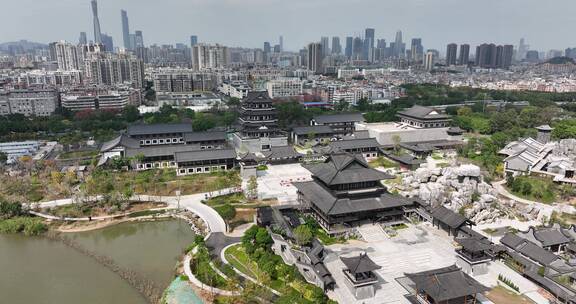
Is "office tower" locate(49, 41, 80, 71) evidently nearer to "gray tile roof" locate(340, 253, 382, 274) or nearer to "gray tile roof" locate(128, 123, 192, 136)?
"gray tile roof" locate(128, 123, 192, 136)

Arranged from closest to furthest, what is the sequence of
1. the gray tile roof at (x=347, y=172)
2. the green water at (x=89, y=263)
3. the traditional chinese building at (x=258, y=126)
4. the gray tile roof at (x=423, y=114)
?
1. the green water at (x=89, y=263)
2. the gray tile roof at (x=347, y=172)
3. the traditional chinese building at (x=258, y=126)
4. the gray tile roof at (x=423, y=114)

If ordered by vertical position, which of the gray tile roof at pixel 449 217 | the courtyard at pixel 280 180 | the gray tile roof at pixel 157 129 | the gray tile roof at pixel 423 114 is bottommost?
the courtyard at pixel 280 180

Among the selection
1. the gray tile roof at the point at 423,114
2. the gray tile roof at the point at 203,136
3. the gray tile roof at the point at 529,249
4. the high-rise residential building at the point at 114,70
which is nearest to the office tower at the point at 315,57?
the high-rise residential building at the point at 114,70

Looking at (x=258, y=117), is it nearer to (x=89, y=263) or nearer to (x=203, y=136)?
(x=203, y=136)

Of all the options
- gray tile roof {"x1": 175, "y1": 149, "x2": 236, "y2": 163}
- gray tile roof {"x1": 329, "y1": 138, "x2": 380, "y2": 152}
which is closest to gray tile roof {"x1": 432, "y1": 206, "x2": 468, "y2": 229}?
gray tile roof {"x1": 329, "y1": 138, "x2": 380, "y2": 152}

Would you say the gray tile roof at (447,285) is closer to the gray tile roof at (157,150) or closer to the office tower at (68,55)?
the gray tile roof at (157,150)

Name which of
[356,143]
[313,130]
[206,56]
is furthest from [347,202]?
[206,56]
